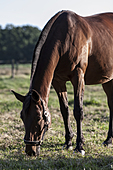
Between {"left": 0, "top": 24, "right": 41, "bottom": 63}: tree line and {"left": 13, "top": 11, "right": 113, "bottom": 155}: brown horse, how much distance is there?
48.0 metres

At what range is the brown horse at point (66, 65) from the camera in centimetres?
292

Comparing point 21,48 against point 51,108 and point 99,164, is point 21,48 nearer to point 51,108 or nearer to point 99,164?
point 51,108

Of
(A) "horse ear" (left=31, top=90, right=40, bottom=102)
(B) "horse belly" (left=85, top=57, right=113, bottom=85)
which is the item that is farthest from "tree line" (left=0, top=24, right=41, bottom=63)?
(A) "horse ear" (left=31, top=90, right=40, bottom=102)

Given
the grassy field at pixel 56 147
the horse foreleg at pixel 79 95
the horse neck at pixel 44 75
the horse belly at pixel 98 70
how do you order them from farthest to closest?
1. the horse belly at pixel 98 70
2. the horse foreleg at pixel 79 95
3. the horse neck at pixel 44 75
4. the grassy field at pixel 56 147

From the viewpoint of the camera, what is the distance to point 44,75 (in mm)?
3080

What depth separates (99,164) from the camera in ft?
9.29

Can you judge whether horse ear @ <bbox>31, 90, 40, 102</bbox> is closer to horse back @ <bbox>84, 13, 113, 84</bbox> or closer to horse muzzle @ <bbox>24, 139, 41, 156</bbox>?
horse muzzle @ <bbox>24, 139, 41, 156</bbox>

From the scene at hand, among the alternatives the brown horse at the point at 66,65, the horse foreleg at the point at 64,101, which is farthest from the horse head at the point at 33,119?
the horse foreleg at the point at 64,101

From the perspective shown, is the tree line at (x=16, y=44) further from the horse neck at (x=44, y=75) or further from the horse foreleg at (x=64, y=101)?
the horse neck at (x=44, y=75)

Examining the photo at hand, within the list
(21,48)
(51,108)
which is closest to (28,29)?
(21,48)

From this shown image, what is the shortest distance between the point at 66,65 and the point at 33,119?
1.09 metres

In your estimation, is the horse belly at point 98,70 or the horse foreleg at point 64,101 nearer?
the horse belly at point 98,70

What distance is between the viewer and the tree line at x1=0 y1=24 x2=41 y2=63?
52312 millimetres

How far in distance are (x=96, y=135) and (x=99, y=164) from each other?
1801 millimetres
